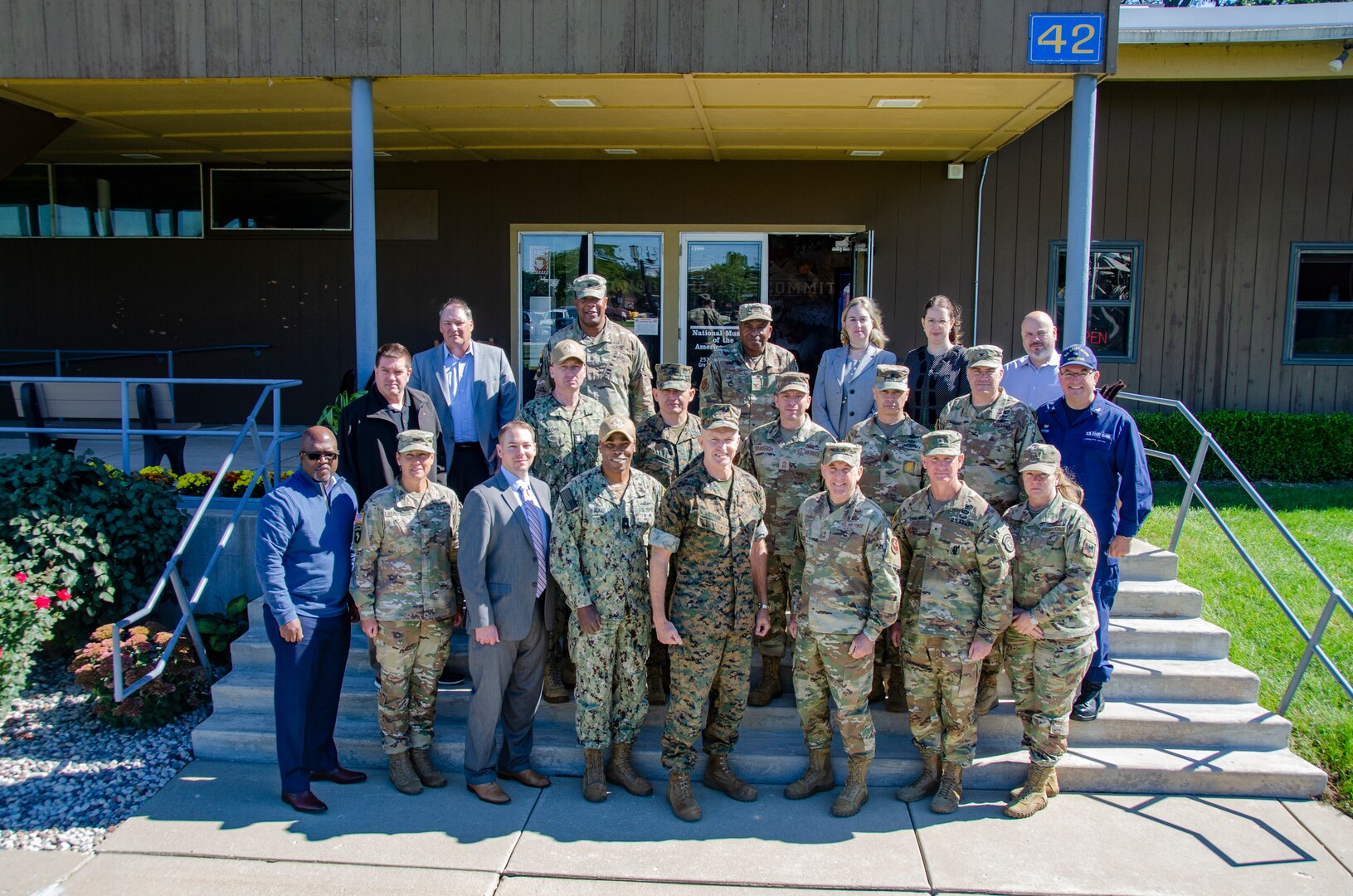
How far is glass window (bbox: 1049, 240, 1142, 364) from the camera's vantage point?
32.1ft

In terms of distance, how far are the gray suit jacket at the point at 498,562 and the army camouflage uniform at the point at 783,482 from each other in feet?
3.88

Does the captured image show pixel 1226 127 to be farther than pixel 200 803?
Yes

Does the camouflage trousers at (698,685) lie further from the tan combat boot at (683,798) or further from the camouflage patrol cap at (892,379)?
the camouflage patrol cap at (892,379)

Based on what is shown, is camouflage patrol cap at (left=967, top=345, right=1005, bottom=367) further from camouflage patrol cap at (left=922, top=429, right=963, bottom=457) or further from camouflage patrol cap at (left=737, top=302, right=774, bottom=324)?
camouflage patrol cap at (left=737, top=302, right=774, bottom=324)

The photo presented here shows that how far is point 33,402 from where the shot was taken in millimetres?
7559

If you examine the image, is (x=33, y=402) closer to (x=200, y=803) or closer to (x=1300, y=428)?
(x=200, y=803)

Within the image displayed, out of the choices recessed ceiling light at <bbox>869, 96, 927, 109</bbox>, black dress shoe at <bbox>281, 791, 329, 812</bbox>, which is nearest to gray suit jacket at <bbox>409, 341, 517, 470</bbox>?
black dress shoe at <bbox>281, 791, 329, 812</bbox>

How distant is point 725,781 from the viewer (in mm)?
4637

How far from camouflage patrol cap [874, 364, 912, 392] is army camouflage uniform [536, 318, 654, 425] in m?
1.40

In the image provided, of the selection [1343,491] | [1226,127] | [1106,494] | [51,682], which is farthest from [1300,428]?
[51,682]

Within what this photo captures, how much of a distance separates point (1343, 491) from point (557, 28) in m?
8.07

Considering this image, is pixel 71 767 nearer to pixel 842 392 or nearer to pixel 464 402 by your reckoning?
pixel 464 402

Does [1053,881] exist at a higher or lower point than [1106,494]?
lower

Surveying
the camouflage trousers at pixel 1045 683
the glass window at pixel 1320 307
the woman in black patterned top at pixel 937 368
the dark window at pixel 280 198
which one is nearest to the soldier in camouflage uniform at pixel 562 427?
the woman in black patterned top at pixel 937 368
